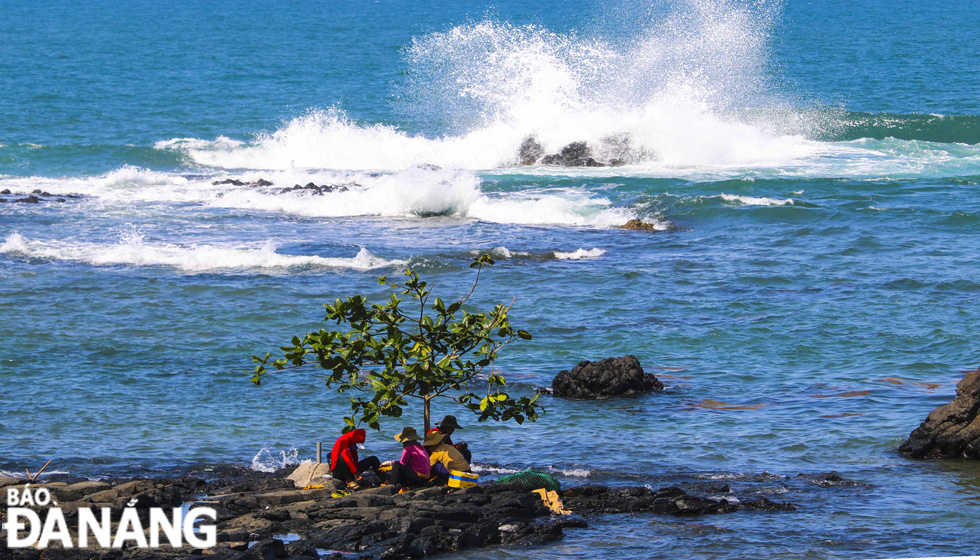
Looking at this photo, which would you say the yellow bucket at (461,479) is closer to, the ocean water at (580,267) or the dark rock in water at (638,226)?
the ocean water at (580,267)

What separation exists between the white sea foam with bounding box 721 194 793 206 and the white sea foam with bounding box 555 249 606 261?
257 inches

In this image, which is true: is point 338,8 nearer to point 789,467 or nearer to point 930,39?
point 930,39

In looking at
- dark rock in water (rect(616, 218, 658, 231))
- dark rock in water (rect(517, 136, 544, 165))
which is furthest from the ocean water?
dark rock in water (rect(616, 218, 658, 231))

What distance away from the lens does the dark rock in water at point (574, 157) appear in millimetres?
36844

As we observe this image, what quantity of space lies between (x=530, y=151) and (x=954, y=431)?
27863mm

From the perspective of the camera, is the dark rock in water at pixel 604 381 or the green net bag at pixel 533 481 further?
the dark rock in water at pixel 604 381

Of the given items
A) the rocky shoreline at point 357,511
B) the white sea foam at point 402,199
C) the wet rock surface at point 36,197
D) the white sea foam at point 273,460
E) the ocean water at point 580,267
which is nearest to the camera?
the rocky shoreline at point 357,511

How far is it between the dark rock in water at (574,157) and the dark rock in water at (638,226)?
11.1 m

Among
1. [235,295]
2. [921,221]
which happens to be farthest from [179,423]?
[921,221]

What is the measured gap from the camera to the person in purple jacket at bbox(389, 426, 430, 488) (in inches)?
391

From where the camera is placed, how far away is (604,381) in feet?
46.3

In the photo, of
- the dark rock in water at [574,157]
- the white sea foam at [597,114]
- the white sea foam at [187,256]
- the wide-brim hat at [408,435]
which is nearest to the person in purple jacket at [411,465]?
the wide-brim hat at [408,435]

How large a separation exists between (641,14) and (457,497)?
2268 inches

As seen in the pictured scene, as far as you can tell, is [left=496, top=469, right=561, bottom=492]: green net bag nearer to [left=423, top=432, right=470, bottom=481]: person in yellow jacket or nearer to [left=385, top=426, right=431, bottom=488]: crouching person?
[left=423, top=432, right=470, bottom=481]: person in yellow jacket
